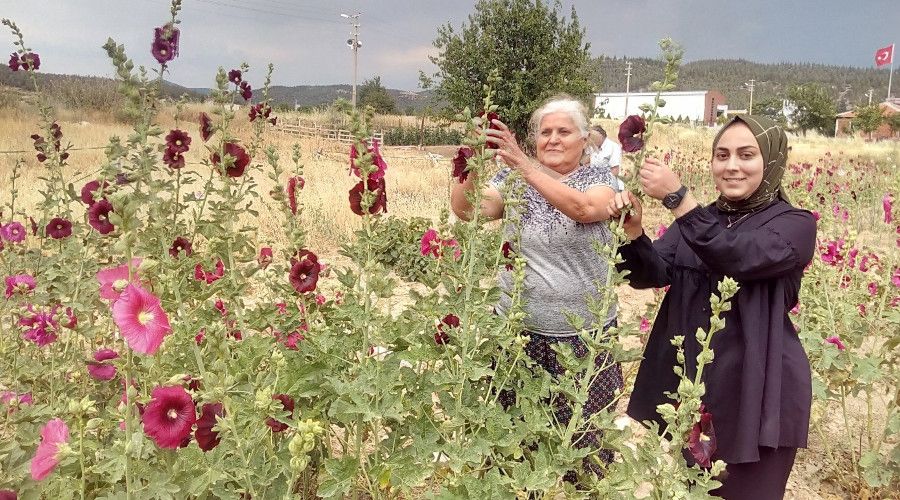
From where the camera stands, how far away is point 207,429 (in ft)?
4.12

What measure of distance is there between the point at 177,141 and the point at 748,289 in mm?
1935

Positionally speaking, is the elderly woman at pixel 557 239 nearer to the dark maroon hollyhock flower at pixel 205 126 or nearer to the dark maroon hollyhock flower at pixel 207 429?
the dark maroon hollyhock flower at pixel 205 126

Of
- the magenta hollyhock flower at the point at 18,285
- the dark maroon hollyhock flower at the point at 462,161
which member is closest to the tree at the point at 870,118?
the dark maroon hollyhock flower at the point at 462,161

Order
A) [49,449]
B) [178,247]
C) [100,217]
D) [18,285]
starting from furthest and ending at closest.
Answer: [18,285] → [178,247] → [100,217] → [49,449]

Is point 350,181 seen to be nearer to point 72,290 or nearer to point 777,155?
point 72,290

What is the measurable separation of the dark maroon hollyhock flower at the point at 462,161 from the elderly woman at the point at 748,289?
0.44 metres

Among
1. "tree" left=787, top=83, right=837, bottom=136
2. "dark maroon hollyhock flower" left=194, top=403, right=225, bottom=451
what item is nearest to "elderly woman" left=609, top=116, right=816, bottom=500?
"dark maroon hollyhock flower" left=194, top=403, right=225, bottom=451

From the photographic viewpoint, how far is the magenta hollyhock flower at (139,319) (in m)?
1.12

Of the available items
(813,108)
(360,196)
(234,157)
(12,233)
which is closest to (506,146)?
(360,196)

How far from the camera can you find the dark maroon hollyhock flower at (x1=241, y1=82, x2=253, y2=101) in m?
2.36

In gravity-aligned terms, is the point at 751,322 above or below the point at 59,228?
below

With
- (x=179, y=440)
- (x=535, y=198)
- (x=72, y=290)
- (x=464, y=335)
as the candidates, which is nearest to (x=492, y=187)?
(x=535, y=198)

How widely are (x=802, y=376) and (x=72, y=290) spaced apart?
272cm

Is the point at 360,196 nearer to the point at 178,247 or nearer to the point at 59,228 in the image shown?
the point at 178,247
